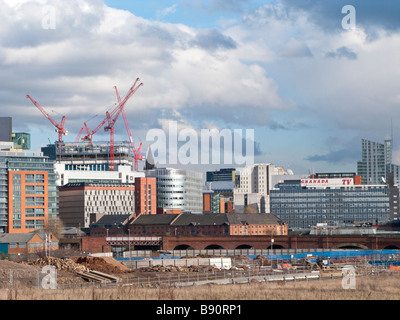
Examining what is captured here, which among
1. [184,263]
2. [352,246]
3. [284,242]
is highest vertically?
[184,263]

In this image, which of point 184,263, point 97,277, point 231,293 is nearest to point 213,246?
point 184,263

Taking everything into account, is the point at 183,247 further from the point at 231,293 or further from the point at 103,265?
the point at 231,293

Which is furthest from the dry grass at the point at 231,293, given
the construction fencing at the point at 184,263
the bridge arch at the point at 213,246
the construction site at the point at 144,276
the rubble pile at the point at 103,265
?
the bridge arch at the point at 213,246

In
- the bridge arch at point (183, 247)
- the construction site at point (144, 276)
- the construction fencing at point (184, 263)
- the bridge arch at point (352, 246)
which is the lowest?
the bridge arch at point (183, 247)

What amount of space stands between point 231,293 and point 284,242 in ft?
399

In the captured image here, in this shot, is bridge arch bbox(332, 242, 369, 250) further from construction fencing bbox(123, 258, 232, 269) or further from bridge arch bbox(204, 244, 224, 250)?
construction fencing bbox(123, 258, 232, 269)

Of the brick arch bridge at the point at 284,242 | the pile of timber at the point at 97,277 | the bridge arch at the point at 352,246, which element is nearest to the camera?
the pile of timber at the point at 97,277

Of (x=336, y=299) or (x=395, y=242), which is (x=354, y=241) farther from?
(x=336, y=299)

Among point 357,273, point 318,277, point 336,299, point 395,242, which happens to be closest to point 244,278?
point 318,277

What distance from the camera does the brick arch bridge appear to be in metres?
170

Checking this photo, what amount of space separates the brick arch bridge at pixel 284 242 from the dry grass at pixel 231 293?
334 ft

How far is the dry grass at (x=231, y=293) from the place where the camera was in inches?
2158

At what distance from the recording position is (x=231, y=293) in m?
59.4

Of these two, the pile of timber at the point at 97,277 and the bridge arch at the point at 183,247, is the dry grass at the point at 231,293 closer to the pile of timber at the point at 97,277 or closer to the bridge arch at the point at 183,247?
the pile of timber at the point at 97,277
